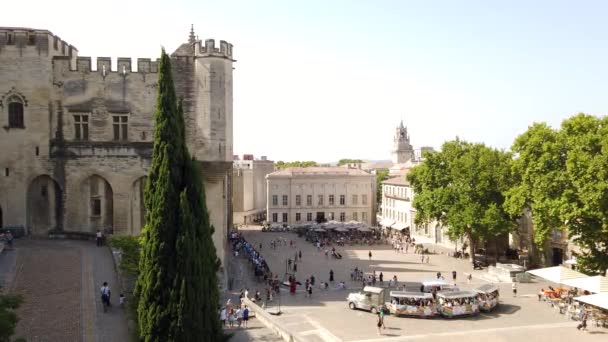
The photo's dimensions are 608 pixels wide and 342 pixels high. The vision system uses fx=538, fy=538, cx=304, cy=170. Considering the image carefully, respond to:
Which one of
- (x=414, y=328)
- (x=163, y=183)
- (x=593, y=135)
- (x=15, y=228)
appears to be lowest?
(x=414, y=328)

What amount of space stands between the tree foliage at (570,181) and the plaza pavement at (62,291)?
24805mm

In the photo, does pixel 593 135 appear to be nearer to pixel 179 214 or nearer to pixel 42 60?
pixel 179 214

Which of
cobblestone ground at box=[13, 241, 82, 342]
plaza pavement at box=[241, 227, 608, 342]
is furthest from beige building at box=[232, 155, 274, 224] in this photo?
cobblestone ground at box=[13, 241, 82, 342]

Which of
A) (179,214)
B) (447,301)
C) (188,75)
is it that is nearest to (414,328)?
(447,301)

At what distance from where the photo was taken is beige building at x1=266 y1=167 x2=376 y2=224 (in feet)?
274

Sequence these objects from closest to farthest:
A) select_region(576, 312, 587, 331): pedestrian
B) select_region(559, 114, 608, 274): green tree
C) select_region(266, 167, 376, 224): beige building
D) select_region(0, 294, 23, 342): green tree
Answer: select_region(0, 294, 23, 342): green tree, select_region(576, 312, 587, 331): pedestrian, select_region(559, 114, 608, 274): green tree, select_region(266, 167, 376, 224): beige building

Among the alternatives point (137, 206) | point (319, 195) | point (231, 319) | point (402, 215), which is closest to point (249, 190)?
point (319, 195)

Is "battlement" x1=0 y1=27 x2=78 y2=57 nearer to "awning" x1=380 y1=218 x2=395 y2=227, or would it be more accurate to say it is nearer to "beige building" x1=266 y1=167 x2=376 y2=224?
"beige building" x1=266 y1=167 x2=376 y2=224

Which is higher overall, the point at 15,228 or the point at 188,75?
the point at 188,75

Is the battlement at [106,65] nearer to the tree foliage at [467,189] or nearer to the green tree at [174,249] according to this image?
the green tree at [174,249]

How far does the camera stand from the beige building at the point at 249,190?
87312mm

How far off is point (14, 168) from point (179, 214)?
2174 centimetres

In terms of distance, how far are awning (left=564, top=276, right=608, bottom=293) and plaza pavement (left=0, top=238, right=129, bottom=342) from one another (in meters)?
21.8

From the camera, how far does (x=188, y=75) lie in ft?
116
